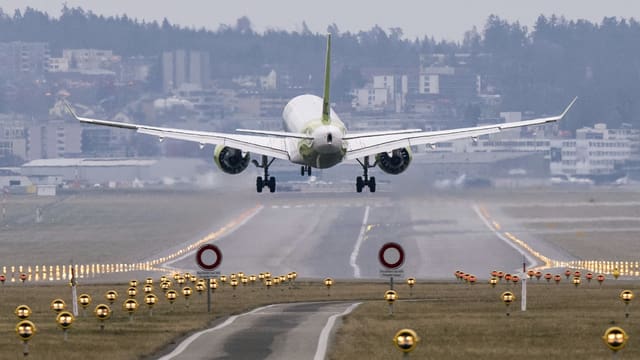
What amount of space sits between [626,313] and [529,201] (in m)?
119

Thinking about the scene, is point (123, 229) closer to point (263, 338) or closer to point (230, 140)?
point (230, 140)

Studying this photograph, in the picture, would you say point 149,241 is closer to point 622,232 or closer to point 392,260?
point 622,232

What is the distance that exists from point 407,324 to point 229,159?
26.9 m

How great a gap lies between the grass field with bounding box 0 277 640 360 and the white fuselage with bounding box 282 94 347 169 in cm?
657

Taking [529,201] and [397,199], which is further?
[529,201]

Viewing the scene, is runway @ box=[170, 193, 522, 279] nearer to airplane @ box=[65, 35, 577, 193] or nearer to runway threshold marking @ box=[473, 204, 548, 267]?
runway threshold marking @ box=[473, 204, 548, 267]

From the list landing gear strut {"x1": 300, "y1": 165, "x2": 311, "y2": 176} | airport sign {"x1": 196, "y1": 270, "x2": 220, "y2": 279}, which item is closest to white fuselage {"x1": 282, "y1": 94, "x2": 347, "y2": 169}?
landing gear strut {"x1": 300, "y1": 165, "x2": 311, "y2": 176}

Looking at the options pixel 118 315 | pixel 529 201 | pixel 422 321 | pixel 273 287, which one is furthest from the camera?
pixel 529 201

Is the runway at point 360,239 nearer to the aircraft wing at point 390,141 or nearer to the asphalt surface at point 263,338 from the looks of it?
the aircraft wing at point 390,141

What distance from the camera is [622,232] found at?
161 metres

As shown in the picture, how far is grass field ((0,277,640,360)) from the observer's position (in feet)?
192

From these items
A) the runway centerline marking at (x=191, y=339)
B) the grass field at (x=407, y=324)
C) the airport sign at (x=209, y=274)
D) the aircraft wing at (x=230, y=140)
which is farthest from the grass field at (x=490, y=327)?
the aircraft wing at (x=230, y=140)

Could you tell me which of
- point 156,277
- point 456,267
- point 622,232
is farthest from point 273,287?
point 622,232

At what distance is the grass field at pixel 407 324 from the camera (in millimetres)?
58500
